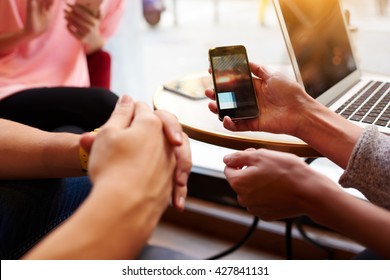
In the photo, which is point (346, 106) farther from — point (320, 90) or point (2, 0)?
point (2, 0)

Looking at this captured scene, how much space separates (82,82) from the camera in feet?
4.64

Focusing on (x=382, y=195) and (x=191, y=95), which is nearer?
(x=382, y=195)

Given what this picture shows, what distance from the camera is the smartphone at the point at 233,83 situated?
2.95ft

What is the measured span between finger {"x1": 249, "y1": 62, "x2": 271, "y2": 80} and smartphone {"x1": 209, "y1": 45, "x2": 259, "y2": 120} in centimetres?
2

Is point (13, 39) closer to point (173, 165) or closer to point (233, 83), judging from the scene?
point (233, 83)

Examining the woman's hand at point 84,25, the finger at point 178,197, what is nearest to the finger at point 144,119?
the finger at point 178,197

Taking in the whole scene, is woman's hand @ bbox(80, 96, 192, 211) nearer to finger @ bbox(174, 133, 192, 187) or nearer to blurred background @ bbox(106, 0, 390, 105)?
finger @ bbox(174, 133, 192, 187)

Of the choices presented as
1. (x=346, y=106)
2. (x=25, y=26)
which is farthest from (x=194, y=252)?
(x=25, y=26)

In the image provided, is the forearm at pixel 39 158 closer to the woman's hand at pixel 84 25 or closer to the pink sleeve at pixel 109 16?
the woman's hand at pixel 84 25

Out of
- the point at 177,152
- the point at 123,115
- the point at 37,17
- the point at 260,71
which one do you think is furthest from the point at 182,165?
the point at 37,17

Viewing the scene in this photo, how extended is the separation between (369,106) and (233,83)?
354 millimetres

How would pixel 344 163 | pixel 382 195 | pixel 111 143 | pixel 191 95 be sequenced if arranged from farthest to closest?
pixel 191 95 < pixel 344 163 < pixel 382 195 < pixel 111 143

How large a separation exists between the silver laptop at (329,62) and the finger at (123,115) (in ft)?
1.34

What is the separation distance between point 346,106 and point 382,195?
0.37m
